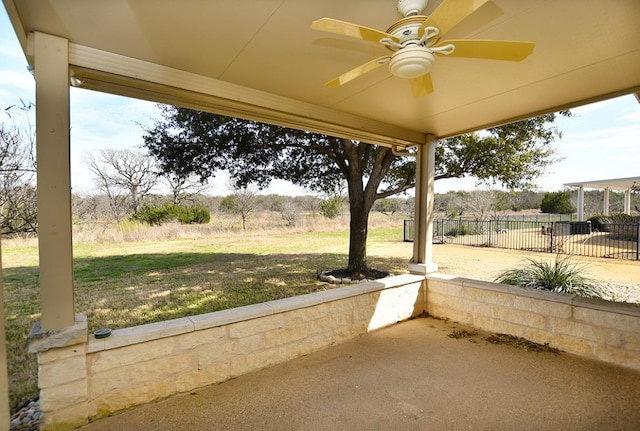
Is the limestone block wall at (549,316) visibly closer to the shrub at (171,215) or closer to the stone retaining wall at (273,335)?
the stone retaining wall at (273,335)

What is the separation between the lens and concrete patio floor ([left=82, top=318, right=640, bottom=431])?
1667 mm

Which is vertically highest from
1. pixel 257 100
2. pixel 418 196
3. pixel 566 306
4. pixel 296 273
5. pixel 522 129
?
pixel 522 129

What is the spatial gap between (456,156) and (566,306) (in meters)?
3.75

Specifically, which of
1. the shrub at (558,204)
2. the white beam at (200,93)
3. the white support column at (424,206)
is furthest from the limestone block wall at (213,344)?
the shrub at (558,204)

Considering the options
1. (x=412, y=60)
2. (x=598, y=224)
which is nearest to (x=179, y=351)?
(x=412, y=60)

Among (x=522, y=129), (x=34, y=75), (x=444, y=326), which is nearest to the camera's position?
(x=34, y=75)

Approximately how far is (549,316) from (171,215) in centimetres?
1006

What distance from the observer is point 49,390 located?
1540 mm

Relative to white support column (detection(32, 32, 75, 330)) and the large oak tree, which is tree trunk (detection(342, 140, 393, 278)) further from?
white support column (detection(32, 32, 75, 330))

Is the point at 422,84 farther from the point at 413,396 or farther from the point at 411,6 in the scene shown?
the point at 413,396

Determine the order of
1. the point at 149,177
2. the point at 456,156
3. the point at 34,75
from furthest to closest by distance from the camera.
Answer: the point at 149,177 < the point at 456,156 < the point at 34,75

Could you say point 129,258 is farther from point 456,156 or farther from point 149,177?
point 456,156

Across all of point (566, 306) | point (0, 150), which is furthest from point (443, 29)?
point (0, 150)

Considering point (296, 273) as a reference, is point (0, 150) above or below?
above
